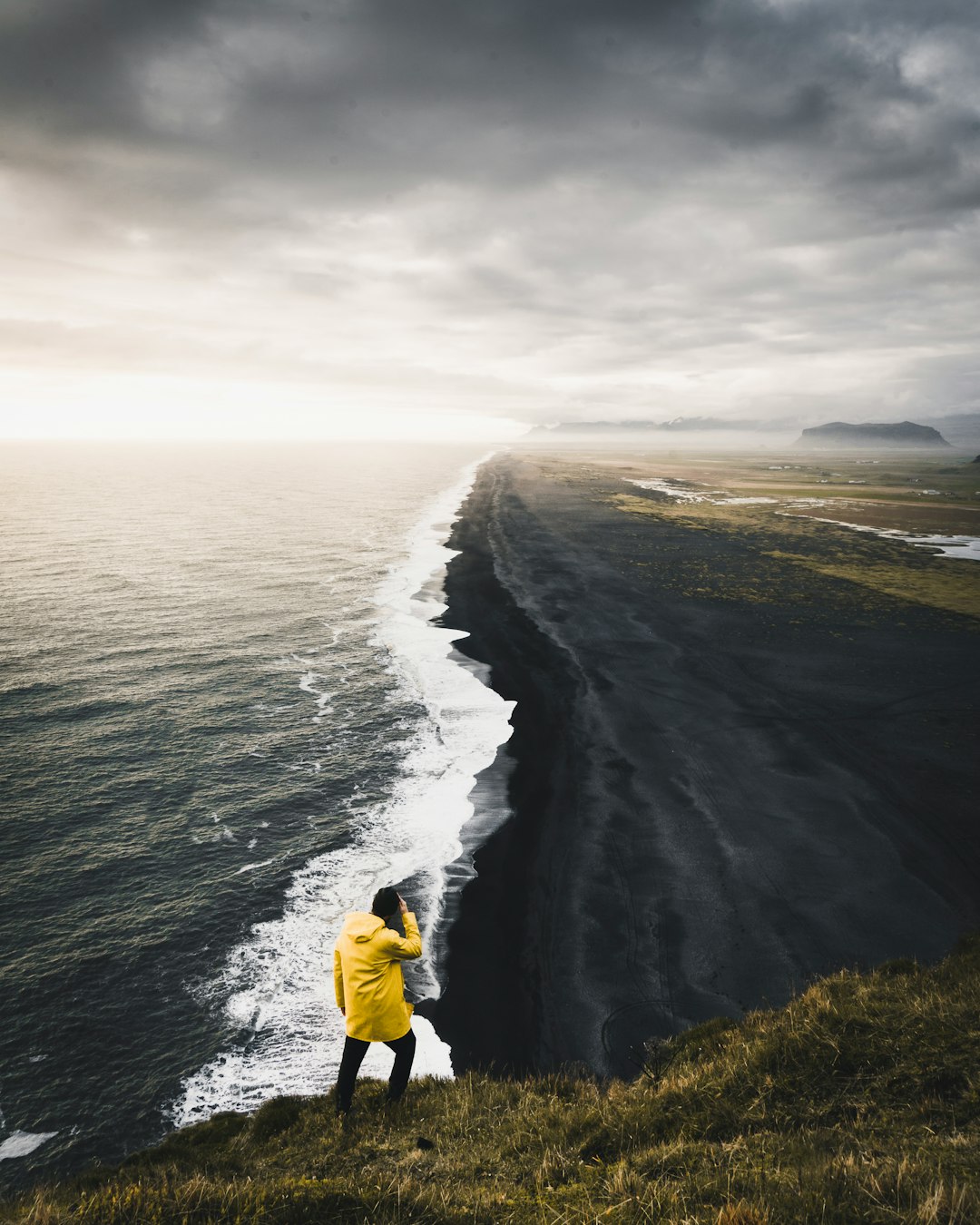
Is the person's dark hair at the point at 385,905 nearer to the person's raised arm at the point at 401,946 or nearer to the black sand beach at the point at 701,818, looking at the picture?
the person's raised arm at the point at 401,946

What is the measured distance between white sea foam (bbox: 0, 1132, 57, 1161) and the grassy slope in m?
3.10

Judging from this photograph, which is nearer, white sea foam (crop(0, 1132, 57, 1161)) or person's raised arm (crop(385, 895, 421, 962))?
person's raised arm (crop(385, 895, 421, 962))

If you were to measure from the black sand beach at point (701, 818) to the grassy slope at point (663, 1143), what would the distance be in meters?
3.48

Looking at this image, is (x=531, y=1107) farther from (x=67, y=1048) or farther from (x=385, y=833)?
(x=385, y=833)

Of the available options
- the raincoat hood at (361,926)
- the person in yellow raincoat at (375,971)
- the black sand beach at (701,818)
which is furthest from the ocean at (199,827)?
the raincoat hood at (361,926)

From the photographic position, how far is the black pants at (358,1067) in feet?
25.4

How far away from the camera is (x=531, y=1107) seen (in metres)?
7.87

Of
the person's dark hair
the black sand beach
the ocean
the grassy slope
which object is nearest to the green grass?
the black sand beach

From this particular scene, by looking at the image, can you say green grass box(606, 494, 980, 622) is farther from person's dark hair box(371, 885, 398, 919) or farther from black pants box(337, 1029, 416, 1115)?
person's dark hair box(371, 885, 398, 919)

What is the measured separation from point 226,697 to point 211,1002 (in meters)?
16.1

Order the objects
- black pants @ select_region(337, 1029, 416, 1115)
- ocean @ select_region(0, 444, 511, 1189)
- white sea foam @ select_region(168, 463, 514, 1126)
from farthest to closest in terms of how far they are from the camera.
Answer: ocean @ select_region(0, 444, 511, 1189), white sea foam @ select_region(168, 463, 514, 1126), black pants @ select_region(337, 1029, 416, 1115)

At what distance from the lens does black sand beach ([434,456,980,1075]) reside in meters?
12.9

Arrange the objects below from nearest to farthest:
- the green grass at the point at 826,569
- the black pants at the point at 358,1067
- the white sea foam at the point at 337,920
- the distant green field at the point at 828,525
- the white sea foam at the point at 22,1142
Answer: the black pants at the point at 358,1067 → the white sea foam at the point at 22,1142 → the white sea foam at the point at 337,920 → the green grass at the point at 826,569 → the distant green field at the point at 828,525

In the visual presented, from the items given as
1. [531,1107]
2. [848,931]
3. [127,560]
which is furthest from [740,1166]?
[127,560]
